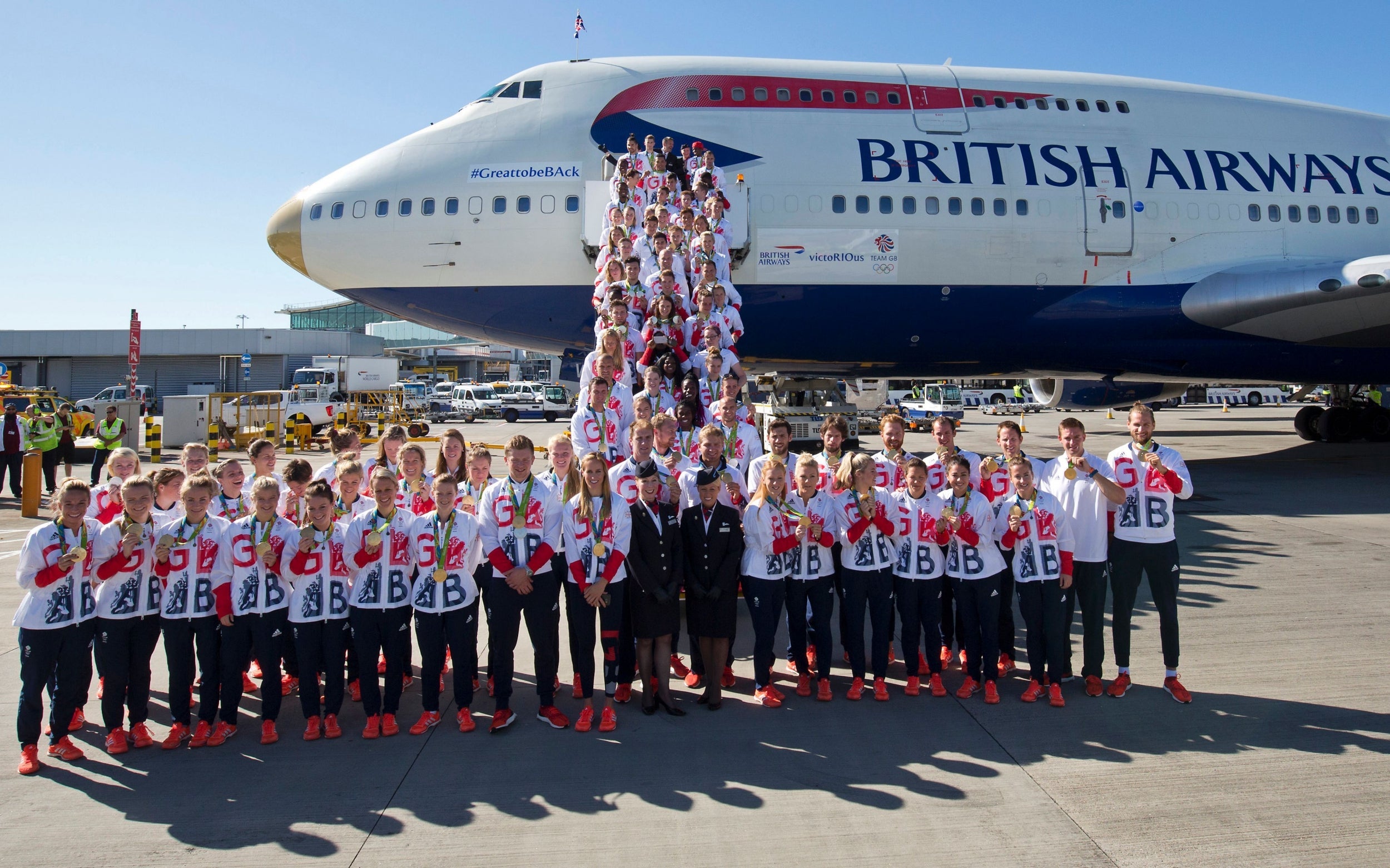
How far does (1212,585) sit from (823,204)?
25.3 feet

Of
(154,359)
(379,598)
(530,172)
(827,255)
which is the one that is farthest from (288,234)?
(154,359)

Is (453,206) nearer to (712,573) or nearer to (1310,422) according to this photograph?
(712,573)

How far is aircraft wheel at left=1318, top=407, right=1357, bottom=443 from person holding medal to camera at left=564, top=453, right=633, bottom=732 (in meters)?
24.4

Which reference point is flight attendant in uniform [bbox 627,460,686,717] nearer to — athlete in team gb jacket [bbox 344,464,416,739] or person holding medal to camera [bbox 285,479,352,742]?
athlete in team gb jacket [bbox 344,464,416,739]

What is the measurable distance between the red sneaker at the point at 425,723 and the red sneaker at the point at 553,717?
2.03ft

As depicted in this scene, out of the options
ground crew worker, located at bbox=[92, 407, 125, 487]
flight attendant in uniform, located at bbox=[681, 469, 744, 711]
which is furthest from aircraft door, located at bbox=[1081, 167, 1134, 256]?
ground crew worker, located at bbox=[92, 407, 125, 487]

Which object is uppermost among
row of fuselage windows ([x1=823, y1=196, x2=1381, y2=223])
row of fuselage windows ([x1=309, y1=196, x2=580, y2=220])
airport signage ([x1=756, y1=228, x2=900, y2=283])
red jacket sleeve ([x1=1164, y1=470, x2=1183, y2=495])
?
row of fuselage windows ([x1=823, y1=196, x2=1381, y2=223])

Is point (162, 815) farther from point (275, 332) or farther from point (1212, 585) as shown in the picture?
point (275, 332)

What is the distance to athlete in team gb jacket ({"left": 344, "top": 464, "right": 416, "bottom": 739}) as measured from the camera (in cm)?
470

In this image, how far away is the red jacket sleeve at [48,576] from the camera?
4.30 metres

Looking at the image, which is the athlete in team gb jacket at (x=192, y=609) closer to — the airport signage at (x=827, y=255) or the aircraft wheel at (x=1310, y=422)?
the airport signage at (x=827, y=255)

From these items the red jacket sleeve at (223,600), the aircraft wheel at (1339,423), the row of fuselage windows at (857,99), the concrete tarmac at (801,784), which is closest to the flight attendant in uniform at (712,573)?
the concrete tarmac at (801,784)

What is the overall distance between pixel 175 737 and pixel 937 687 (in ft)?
15.3

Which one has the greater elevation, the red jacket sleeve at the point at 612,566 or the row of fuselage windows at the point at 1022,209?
the row of fuselage windows at the point at 1022,209
